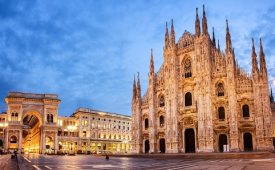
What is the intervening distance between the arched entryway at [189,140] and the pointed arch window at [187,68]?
9920mm

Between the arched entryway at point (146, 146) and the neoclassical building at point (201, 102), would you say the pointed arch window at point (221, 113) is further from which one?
the arched entryway at point (146, 146)

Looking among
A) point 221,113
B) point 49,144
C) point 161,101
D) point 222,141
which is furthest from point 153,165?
point 49,144

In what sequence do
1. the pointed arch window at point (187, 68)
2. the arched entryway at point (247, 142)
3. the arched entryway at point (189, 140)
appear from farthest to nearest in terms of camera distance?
the pointed arch window at point (187, 68)
the arched entryway at point (189, 140)
the arched entryway at point (247, 142)

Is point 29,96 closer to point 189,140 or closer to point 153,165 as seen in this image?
point 189,140

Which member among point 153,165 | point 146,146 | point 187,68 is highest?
point 187,68

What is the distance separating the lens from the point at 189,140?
5075cm

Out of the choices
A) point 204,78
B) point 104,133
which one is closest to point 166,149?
point 204,78

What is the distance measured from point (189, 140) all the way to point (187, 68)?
12.9 m

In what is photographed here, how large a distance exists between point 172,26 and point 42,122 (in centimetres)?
4132

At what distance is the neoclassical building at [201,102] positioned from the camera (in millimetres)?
43344

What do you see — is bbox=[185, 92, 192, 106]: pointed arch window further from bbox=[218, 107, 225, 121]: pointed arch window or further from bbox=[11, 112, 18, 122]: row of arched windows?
bbox=[11, 112, 18, 122]: row of arched windows

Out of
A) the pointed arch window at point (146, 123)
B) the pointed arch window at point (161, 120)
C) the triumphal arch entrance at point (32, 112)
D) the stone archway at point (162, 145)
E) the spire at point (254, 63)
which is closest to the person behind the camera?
the spire at point (254, 63)

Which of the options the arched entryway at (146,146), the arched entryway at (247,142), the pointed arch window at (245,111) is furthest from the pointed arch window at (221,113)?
the arched entryway at (146,146)

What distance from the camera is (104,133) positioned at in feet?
307
